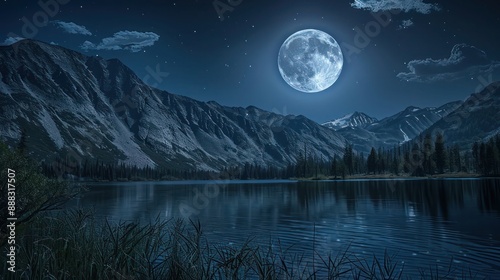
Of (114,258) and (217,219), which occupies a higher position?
(114,258)

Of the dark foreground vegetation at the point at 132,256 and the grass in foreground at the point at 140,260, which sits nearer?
the grass in foreground at the point at 140,260

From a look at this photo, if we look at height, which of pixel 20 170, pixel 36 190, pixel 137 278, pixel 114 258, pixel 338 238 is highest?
pixel 20 170

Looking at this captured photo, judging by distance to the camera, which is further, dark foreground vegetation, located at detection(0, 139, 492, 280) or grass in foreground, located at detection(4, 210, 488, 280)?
A: dark foreground vegetation, located at detection(0, 139, 492, 280)

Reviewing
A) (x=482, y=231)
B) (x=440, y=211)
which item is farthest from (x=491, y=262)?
(x=440, y=211)

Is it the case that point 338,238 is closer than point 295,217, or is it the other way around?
point 338,238

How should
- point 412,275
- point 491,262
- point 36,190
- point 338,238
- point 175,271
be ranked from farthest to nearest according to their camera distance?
point 338,238
point 36,190
point 491,262
point 412,275
point 175,271

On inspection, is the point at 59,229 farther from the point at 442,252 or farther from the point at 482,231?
the point at 482,231

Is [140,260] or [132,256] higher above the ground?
Result: [140,260]

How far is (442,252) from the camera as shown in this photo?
Result: 87.7ft

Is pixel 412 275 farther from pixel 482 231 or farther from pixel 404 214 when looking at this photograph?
pixel 404 214

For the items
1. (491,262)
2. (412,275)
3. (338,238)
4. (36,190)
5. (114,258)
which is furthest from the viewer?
(338,238)

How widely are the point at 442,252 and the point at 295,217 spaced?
26.6 meters

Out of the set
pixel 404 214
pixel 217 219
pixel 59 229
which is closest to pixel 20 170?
pixel 59 229

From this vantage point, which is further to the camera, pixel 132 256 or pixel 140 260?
pixel 132 256
